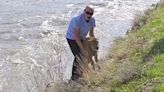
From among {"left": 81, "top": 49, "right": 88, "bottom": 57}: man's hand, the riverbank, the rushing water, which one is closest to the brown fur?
{"left": 81, "top": 49, "right": 88, "bottom": 57}: man's hand

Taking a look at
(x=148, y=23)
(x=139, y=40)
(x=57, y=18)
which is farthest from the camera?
(x=57, y=18)

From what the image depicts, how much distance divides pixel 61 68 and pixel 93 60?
101 centimetres

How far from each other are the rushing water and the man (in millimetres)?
727

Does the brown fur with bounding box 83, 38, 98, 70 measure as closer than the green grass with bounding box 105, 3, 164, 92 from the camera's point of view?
No

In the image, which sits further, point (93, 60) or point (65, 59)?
point (65, 59)

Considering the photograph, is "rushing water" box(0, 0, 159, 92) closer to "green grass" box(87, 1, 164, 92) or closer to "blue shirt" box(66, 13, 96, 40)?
"green grass" box(87, 1, 164, 92)

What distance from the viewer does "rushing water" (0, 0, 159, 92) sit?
12.2 meters

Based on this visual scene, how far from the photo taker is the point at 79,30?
10328mm

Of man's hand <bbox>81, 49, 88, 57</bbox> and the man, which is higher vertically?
the man

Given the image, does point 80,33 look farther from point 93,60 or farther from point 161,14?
point 161,14

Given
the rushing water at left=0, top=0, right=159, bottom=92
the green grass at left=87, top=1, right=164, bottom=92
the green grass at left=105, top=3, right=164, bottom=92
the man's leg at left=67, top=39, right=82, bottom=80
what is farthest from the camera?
the rushing water at left=0, top=0, right=159, bottom=92

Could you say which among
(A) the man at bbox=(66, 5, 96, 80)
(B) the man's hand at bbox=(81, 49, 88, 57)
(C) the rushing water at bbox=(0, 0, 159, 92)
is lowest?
(C) the rushing water at bbox=(0, 0, 159, 92)

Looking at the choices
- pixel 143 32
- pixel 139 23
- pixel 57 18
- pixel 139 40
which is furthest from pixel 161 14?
pixel 57 18

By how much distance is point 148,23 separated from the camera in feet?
50.8
